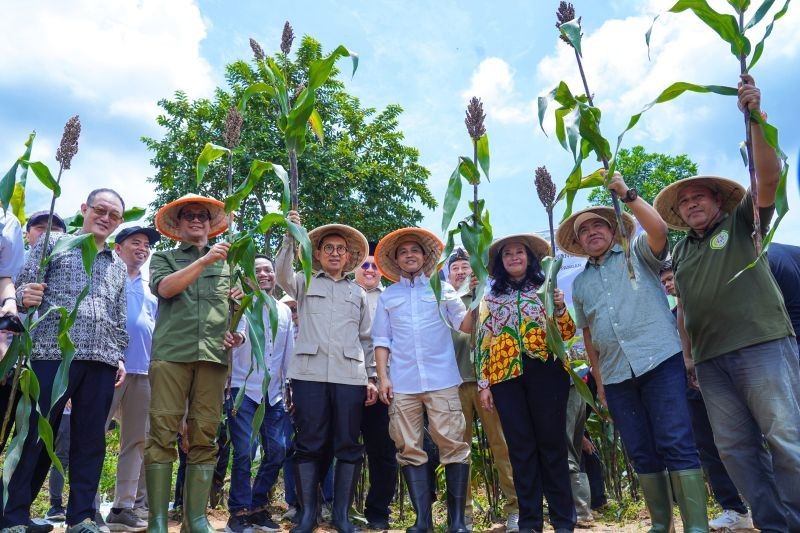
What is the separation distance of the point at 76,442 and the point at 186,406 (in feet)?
2.17

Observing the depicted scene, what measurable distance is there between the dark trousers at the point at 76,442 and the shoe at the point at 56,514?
4.79ft

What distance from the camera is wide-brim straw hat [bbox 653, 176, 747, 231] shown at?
146 inches

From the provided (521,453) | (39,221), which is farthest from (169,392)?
→ (39,221)

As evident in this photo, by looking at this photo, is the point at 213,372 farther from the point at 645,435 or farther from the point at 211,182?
the point at 211,182

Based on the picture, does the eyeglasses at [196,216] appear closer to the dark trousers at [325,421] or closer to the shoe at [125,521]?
the dark trousers at [325,421]

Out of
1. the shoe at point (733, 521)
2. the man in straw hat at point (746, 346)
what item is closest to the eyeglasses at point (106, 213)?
the man in straw hat at point (746, 346)

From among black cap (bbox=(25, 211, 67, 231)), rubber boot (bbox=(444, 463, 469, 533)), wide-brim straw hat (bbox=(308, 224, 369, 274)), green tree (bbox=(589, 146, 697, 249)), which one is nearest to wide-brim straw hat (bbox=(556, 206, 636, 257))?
wide-brim straw hat (bbox=(308, 224, 369, 274))

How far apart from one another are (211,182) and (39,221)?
1051 centimetres

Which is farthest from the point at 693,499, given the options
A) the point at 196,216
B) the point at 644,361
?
the point at 196,216

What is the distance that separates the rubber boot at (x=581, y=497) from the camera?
4801 millimetres

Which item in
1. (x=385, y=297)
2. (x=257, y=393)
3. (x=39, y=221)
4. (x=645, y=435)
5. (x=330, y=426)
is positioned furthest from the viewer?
(x=39, y=221)

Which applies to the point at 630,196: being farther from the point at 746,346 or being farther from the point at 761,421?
the point at 761,421

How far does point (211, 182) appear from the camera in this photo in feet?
51.2

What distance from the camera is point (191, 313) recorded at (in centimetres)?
394
